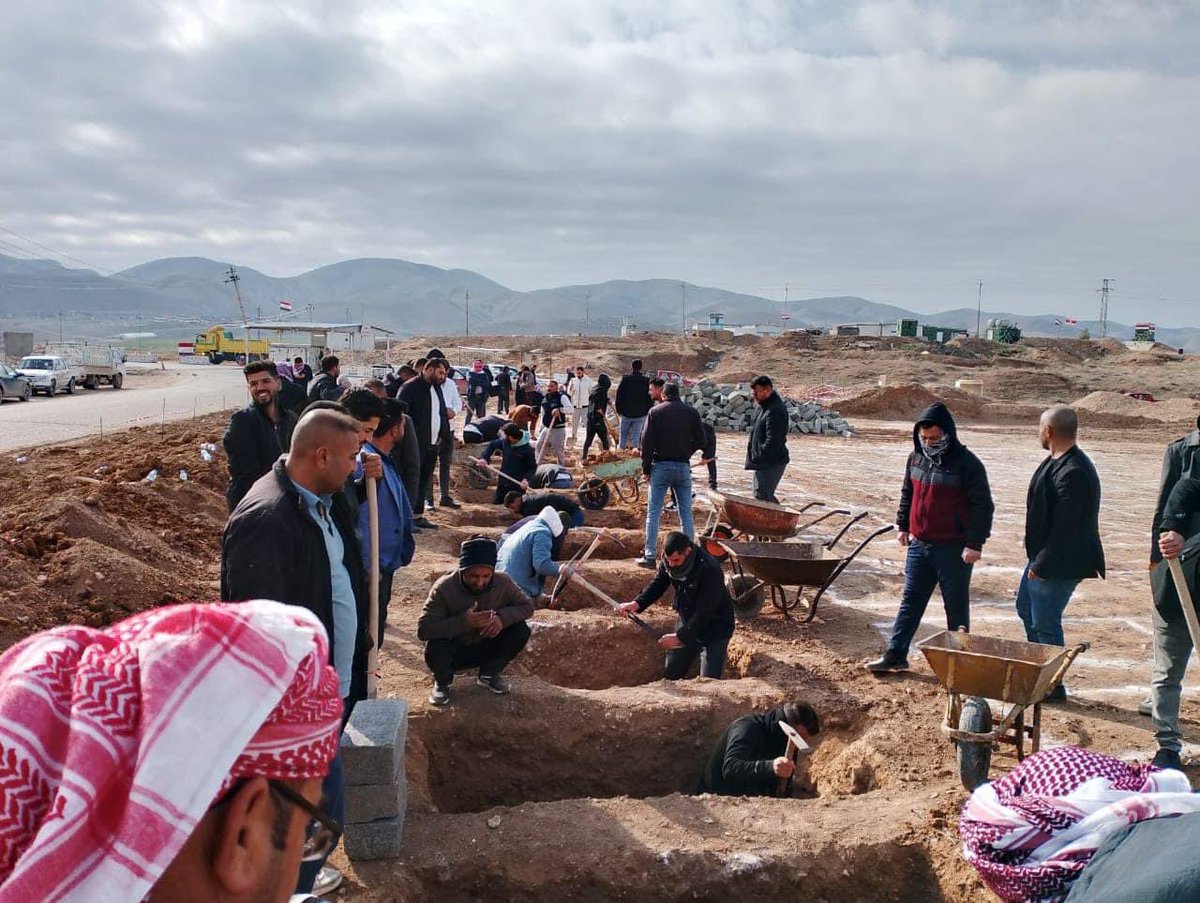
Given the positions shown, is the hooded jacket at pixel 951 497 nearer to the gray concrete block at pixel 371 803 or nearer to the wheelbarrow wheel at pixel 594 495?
the gray concrete block at pixel 371 803

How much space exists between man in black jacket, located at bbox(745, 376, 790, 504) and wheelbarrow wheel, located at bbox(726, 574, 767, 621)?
162 centimetres

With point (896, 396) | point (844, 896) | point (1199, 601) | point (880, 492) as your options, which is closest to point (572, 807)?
point (844, 896)

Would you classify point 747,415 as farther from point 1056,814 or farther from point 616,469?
point 1056,814

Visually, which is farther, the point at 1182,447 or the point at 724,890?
the point at 1182,447

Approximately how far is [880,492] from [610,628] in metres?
8.67

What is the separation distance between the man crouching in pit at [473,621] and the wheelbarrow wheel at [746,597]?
108 inches

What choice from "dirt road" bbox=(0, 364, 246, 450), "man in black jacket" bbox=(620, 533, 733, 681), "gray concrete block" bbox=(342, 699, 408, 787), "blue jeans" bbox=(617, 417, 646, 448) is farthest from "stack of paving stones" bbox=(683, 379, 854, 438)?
"gray concrete block" bbox=(342, 699, 408, 787)

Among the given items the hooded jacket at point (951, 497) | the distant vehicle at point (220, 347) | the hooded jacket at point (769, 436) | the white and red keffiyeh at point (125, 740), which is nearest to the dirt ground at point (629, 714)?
the hooded jacket at point (951, 497)

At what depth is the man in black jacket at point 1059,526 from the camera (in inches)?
212

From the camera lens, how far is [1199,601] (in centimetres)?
468

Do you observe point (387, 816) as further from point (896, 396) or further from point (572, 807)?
point (896, 396)

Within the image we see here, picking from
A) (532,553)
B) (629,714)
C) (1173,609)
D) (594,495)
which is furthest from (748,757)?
(594,495)

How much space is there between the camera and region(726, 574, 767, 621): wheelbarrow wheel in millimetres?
7660

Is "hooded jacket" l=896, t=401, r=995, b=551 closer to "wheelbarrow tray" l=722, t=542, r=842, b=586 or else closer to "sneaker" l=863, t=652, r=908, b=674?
"sneaker" l=863, t=652, r=908, b=674
